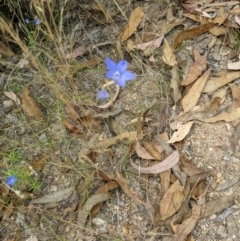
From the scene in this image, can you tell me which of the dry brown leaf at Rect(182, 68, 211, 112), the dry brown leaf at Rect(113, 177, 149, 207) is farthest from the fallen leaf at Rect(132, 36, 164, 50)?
the dry brown leaf at Rect(113, 177, 149, 207)

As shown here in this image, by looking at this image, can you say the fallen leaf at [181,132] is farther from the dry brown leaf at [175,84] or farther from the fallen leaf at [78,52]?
the fallen leaf at [78,52]

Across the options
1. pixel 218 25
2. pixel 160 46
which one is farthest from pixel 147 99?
pixel 218 25

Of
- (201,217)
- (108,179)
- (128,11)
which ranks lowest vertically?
(201,217)

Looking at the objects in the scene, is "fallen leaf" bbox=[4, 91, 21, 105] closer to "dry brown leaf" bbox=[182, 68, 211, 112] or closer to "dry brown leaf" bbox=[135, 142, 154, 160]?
"dry brown leaf" bbox=[135, 142, 154, 160]

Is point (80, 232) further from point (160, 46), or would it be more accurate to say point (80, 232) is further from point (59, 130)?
point (160, 46)

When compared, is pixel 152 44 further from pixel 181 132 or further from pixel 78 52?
pixel 181 132

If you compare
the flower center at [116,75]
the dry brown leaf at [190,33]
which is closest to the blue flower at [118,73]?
the flower center at [116,75]
